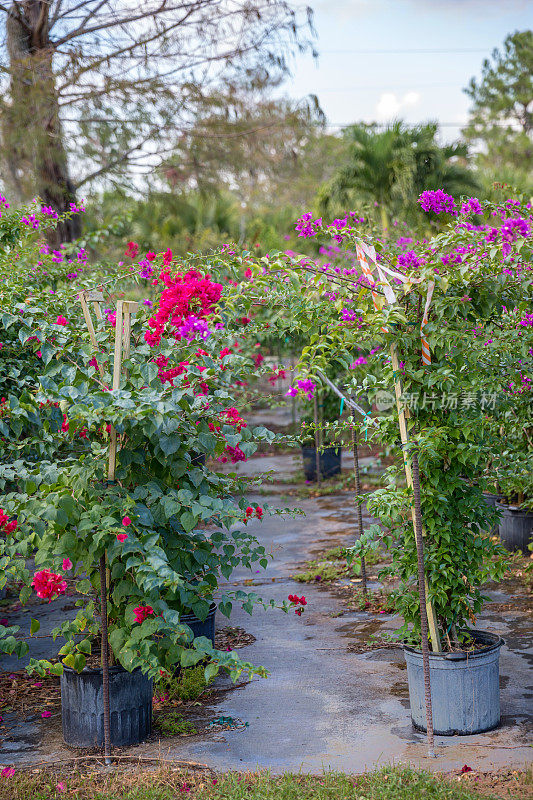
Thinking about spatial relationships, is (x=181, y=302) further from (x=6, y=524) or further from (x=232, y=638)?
(x=232, y=638)

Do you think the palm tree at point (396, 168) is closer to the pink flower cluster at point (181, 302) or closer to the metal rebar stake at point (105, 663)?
the pink flower cluster at point (181, 302)

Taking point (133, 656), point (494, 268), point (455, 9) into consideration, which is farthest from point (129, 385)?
point (455, 9)

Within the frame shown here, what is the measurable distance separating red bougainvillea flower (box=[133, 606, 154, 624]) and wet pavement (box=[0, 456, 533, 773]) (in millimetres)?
655

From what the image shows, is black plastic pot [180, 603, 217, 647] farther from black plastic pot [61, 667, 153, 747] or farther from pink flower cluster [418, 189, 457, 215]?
pink flower cluster [418, 189, 457, 215]

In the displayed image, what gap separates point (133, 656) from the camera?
3043 mm

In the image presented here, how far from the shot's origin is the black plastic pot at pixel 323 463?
1006cm

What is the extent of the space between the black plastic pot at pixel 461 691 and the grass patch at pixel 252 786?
41 cm

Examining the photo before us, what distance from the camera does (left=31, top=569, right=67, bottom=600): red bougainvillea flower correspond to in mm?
2955

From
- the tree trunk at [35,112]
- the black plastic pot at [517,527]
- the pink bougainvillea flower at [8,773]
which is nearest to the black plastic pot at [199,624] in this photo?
the pink bougainvillea flower at [8,773]

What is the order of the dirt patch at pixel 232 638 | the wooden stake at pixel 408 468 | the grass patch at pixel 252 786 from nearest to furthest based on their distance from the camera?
the grass patch at pixel 252 786, the wooden stake at pixel 408 468, the dirt patch at pixel 232 638

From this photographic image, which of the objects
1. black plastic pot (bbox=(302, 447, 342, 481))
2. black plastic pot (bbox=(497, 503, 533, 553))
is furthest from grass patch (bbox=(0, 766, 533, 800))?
black plastic pot (bbox=(302, 447, 342, 481))

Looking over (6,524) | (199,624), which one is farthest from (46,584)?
(199,624)

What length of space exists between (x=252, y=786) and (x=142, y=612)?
0.77 m

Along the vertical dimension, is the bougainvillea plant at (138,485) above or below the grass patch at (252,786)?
above
